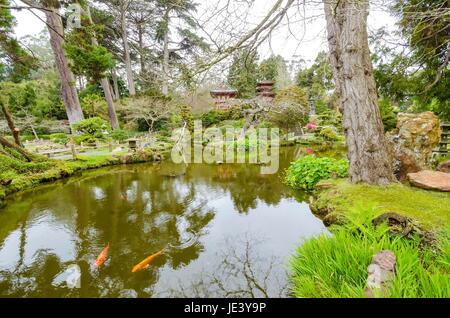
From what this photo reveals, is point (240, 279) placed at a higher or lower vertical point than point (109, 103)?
lower

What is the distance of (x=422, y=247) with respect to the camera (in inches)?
102

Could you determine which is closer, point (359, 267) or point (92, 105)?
point (359, 267)

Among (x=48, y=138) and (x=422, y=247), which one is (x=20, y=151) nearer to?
(x=422, y=247)

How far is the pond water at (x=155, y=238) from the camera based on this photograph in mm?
2791

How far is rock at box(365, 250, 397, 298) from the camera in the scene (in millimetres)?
1831

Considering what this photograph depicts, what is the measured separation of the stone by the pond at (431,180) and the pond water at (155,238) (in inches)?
69.5

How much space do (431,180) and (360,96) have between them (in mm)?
1827

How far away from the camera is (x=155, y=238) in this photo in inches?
154

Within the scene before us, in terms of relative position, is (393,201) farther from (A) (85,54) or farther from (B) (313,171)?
(A) (85,54)

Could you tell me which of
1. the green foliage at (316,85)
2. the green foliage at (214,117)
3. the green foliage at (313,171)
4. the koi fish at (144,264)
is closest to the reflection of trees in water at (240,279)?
the koi fish at (144,264)

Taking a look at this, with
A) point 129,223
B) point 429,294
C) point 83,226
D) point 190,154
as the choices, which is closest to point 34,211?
point 83,226

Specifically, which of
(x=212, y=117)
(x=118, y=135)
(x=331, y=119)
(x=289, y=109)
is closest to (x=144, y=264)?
(x=289, y=109)

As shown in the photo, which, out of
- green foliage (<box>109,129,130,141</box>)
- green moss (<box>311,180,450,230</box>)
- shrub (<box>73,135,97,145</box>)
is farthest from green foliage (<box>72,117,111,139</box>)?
green moss (<box>311,180,450,230</box>)

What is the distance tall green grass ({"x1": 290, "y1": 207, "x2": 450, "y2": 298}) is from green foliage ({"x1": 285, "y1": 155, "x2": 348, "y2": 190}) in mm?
3363
